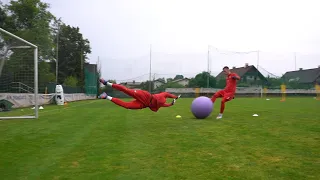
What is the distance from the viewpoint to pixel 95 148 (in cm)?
681

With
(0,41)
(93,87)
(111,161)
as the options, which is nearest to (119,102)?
(111,161)

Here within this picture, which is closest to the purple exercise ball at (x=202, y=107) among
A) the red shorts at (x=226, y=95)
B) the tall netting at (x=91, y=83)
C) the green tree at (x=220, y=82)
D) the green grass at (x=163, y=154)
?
the red shorts at (x=226, y=95)

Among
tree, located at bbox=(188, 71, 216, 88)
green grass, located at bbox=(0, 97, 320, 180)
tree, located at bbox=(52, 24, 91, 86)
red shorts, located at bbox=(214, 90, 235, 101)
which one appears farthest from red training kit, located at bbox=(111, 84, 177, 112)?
tree, located at bbox=(52, 24, 91, 86)

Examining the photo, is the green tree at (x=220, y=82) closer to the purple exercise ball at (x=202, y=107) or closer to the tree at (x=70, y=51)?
the tree at (x=70, y=51)

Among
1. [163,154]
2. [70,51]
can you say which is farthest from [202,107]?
[70,51]

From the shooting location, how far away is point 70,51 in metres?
65.9

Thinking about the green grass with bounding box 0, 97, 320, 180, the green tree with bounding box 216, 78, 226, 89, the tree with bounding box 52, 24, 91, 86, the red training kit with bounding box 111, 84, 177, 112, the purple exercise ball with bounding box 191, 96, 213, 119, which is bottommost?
the green grass with bounding box 0, 97, 320, 180

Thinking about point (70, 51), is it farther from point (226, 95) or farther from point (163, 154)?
point (163, 154)

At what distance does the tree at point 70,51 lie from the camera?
62125 mm

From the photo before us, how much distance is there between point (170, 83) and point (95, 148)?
40.8 meters

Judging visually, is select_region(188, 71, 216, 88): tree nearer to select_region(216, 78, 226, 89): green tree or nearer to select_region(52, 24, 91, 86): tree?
select_region(216, 78, 226, 89): green tree

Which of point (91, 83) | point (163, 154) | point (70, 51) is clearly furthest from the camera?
point (70, 51)

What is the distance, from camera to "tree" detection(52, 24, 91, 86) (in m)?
62.1

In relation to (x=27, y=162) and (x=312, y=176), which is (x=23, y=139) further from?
(x=312, y=176)
